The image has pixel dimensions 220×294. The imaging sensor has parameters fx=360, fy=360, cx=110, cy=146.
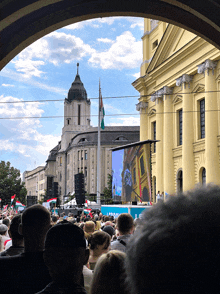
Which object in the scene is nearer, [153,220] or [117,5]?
[153,220]

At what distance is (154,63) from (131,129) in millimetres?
63683

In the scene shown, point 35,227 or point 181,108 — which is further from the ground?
point 181,108

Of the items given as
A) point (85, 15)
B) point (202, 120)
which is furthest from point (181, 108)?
point (85, 15)

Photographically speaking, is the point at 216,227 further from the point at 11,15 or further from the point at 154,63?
the point at 154,63

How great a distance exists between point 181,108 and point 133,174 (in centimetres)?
1084

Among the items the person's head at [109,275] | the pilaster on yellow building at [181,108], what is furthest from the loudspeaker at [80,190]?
the person's head at [109,275]

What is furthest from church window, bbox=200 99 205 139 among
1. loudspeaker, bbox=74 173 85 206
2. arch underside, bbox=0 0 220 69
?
arch underside, bbox=0 0 220 69

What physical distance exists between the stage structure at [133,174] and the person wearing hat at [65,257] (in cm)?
1946

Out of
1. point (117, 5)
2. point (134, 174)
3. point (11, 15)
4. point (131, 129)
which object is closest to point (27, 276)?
point (11, 15)

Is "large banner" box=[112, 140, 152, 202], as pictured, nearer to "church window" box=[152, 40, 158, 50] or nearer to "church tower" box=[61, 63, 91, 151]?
"church window" box=[152, 40, 158, 50]

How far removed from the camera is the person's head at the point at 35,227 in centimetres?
307

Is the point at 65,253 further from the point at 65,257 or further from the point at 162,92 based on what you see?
the point at 162,92

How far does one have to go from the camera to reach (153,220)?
987 millimetres

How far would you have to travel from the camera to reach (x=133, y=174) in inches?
965
